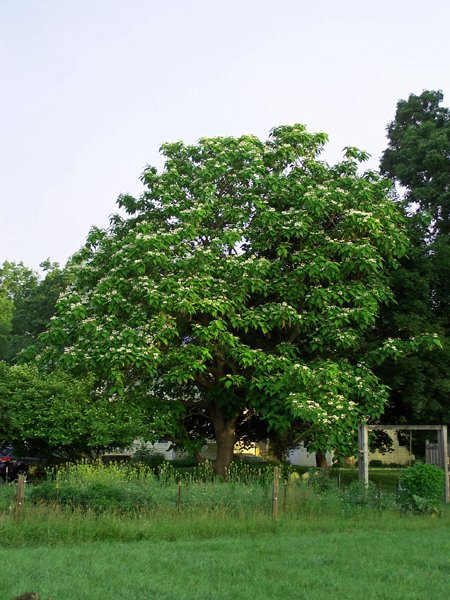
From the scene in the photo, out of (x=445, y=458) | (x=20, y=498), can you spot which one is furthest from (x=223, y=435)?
(x=20, y=498)

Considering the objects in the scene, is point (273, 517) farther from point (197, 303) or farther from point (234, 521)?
point (197, 303)

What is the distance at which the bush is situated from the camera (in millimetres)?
17328

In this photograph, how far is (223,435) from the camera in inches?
907

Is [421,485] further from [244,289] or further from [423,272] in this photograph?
[423,272]

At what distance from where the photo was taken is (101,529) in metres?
12.5

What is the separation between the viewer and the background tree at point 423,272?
22641 millimetres

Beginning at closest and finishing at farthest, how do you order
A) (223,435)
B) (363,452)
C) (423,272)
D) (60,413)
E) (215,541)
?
1. (215,541)
2. (363,452)
3. (60,413)
4. (223,435)
5. (423,272)

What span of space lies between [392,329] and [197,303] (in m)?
7.70

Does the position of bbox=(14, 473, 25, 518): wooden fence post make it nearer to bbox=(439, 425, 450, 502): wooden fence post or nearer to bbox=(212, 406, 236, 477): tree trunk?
bbox=(212, 406, 236, 477): tree trunk

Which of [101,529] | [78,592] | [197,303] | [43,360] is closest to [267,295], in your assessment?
[197,303]

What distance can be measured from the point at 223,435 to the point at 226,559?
41.0 feet

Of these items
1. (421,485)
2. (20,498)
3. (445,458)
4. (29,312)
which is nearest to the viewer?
(20,498)

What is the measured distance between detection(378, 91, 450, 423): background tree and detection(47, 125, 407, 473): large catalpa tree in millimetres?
1419

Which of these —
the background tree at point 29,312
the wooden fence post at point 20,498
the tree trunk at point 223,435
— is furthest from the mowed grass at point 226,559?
the background tree at point 29,312
